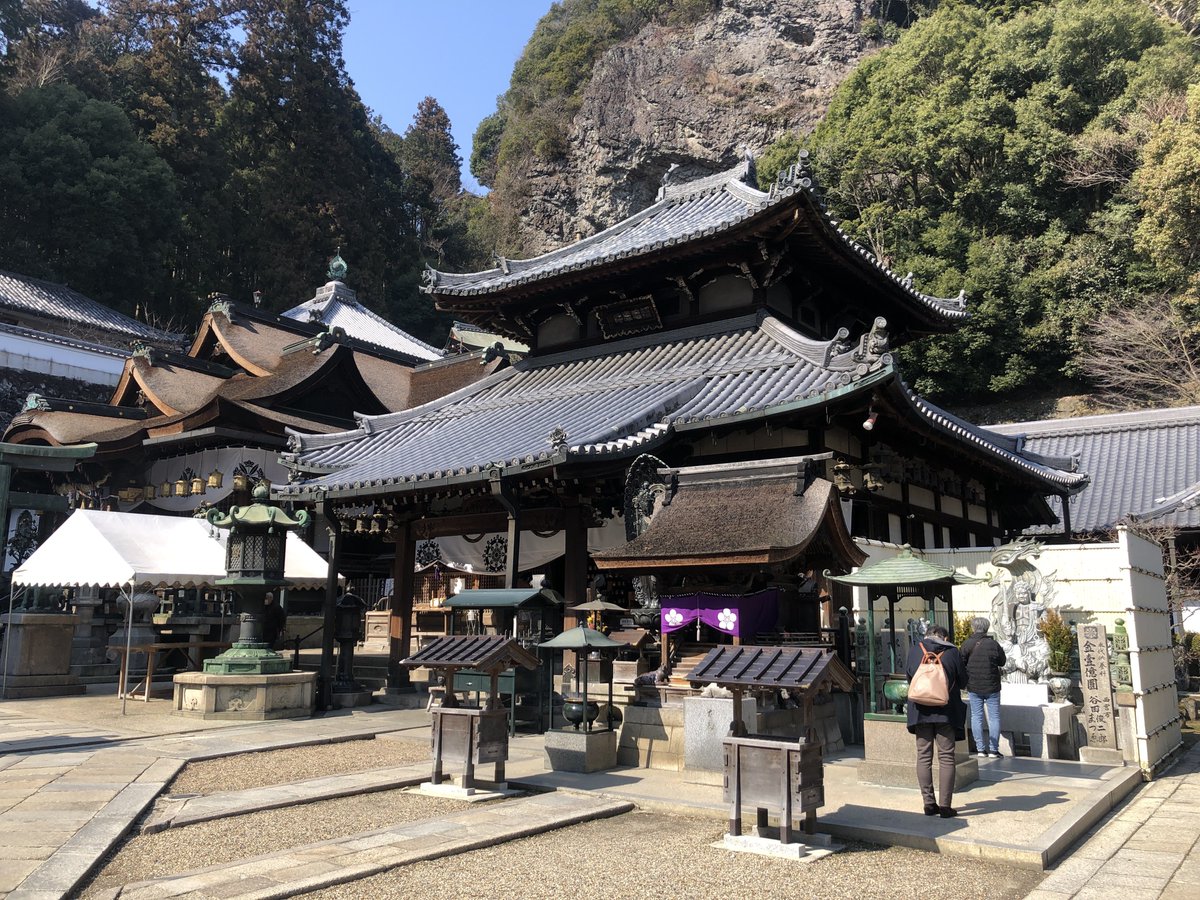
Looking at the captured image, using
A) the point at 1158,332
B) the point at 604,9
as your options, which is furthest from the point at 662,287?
the point at 604,9

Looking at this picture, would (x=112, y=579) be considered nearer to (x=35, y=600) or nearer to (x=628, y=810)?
(x=35, y=600)

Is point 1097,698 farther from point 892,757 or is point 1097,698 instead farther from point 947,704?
point 947,704

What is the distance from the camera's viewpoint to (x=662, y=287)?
16938 millimetres

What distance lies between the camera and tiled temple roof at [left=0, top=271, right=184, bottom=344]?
3703cm

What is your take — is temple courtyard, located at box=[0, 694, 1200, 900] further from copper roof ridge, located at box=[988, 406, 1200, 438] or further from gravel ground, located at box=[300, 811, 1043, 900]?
copper roof ridge, located at box=[988, 406, 1200, 438]

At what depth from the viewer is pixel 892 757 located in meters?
8.61

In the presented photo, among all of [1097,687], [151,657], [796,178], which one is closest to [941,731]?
[1097,687]

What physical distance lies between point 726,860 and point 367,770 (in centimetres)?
476

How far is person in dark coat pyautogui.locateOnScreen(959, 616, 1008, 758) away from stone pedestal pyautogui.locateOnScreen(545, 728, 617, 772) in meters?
4.03

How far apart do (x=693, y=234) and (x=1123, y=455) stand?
18.4 metres

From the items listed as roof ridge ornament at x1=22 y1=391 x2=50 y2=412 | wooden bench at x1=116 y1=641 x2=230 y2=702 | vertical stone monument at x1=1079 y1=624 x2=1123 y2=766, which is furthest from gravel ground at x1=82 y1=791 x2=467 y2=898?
roof ridge ornament at x1=22 y1=391 x2=50 y2=412

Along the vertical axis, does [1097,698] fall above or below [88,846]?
above

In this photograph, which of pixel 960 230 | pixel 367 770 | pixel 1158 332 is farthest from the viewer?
pixel 960 230

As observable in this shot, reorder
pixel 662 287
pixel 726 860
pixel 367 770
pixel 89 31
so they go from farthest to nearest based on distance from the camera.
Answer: pixel 89 31 → pixel 662 287 → pixel 367 770 → pixel 726 860
